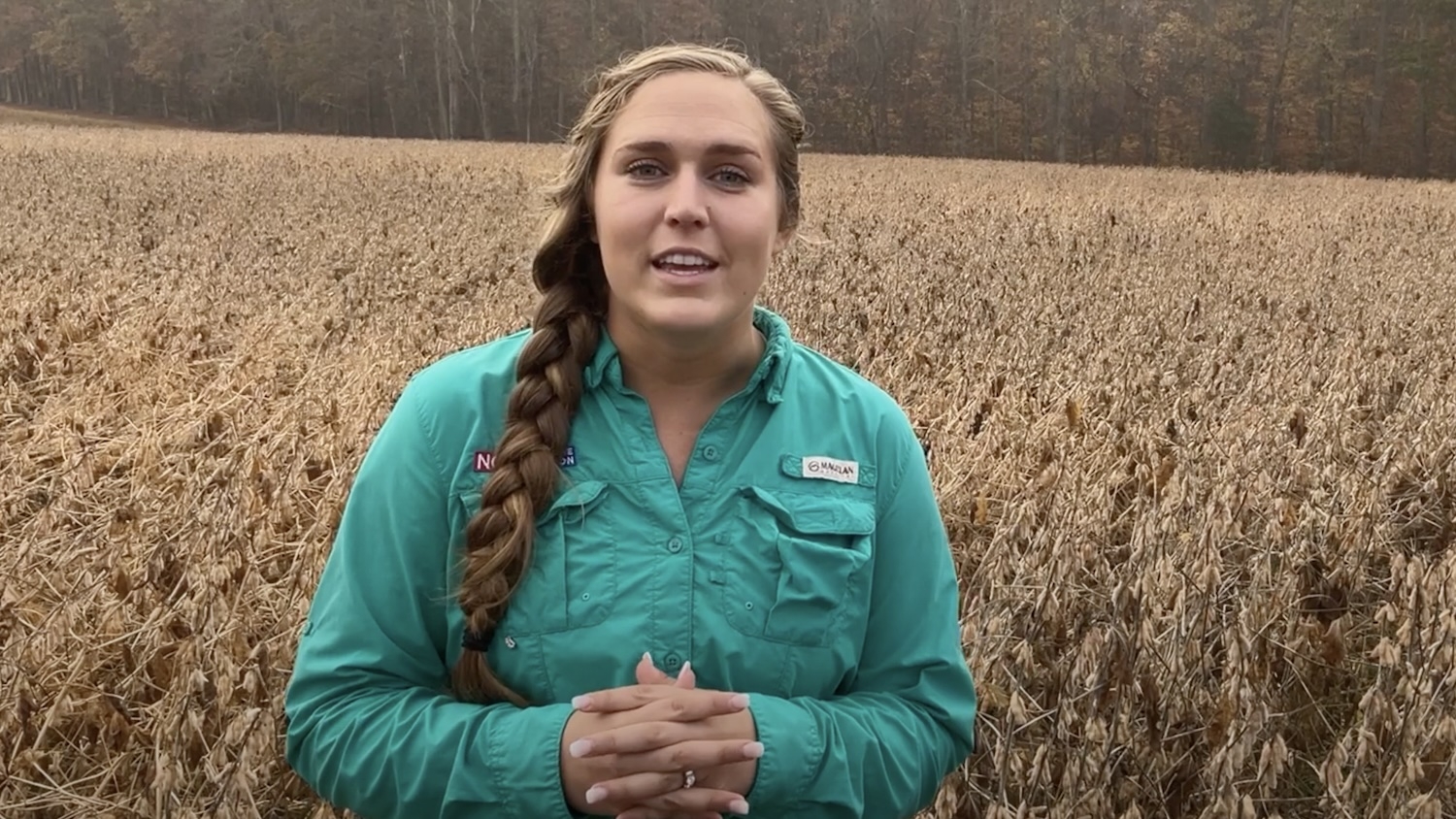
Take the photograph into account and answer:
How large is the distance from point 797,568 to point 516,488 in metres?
0.38

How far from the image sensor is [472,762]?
4.52ft

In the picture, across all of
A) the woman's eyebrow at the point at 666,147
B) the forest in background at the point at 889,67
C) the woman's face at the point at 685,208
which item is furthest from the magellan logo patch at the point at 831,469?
the forest in background at the point at 889,67

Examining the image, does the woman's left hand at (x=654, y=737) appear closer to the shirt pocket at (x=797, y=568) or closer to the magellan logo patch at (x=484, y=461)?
the shirt pocket at (x=797, y=568)

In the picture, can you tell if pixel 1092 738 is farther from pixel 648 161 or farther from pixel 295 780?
pixel 295 780

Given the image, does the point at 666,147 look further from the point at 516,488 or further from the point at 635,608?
the point at 635,608

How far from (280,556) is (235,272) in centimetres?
455

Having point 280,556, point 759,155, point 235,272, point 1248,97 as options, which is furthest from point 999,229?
point 1248,97

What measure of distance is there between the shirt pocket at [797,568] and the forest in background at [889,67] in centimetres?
3887

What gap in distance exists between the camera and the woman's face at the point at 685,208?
1.45 m

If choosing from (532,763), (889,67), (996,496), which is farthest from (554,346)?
(889,67)

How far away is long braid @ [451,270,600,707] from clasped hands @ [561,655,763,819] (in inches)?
6.9

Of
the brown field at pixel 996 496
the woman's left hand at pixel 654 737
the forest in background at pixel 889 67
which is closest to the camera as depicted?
the woman's left hand at pixel 654 737

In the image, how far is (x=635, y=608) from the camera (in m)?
1.43

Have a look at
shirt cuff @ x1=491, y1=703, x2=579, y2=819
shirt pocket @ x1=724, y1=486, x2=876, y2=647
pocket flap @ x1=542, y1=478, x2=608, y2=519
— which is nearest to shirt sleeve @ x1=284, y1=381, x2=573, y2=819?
shirt cuff @ x1=491, y1=703, x2=579, y2=819
